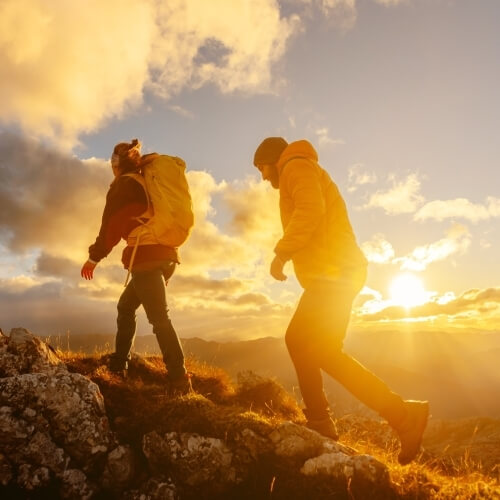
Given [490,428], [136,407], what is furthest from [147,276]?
[490,428]

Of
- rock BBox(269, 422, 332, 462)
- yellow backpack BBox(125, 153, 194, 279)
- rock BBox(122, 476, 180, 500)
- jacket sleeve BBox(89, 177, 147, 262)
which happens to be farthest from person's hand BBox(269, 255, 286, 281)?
rock BBox(122, 476, 180, 500)

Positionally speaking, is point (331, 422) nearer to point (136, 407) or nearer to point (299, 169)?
point (136, 407)

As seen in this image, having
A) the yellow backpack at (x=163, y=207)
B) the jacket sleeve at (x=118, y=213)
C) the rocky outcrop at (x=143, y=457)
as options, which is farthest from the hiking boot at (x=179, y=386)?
the jacket sleeve at (x=118, y=213)

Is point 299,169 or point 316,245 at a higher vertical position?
point 299,169

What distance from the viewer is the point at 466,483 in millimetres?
4012

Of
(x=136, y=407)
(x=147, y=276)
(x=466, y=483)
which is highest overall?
(x=147, y=276)

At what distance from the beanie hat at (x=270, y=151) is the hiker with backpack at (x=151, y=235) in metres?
1.25

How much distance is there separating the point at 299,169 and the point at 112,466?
3.84 m

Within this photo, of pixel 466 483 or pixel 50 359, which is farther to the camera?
pixel 50 359

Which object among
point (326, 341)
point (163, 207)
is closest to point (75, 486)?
point (326, 341)

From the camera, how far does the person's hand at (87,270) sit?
5.42 metres

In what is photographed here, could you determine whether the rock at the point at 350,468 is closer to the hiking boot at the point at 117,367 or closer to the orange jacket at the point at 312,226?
the orange jacket at the point at 312,226

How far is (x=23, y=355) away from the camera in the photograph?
5.59m

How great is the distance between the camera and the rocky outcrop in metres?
3.78
